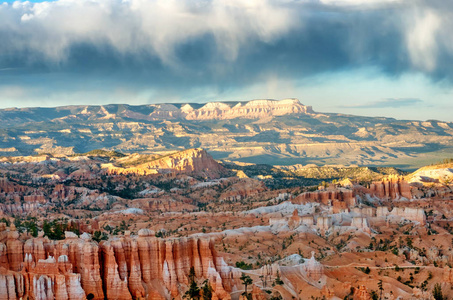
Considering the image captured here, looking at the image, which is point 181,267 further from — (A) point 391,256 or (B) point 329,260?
(A) point 391,256

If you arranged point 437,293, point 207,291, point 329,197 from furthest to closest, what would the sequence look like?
1. point 329,197
2. point 437,293
3. point 207,291

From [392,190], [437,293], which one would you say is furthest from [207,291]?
[392,190]

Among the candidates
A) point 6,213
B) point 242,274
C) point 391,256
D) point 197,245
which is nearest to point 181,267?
point 197,245

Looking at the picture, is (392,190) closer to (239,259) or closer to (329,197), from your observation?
(329,197)

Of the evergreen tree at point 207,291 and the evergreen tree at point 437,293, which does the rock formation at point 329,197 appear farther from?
the evergreen tree at point 207,291

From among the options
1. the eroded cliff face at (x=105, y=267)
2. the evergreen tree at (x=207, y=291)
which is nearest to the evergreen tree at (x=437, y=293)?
the eroded cliff face at (x=105, y=267)

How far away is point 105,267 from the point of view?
253 feet

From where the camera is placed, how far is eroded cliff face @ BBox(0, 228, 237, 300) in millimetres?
73562

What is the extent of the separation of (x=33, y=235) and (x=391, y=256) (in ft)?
156

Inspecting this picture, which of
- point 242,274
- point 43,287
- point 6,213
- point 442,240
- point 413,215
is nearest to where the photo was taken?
point 43,287

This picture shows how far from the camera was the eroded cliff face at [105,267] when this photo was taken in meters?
73.6

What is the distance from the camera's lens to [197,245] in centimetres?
8206

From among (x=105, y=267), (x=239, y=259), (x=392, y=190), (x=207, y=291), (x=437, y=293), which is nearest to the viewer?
(x=207, y=291)

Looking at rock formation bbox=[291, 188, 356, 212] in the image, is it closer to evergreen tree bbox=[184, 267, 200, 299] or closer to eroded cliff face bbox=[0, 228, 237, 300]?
eroded cliff face bbox=[0, 228, 237, 300]
